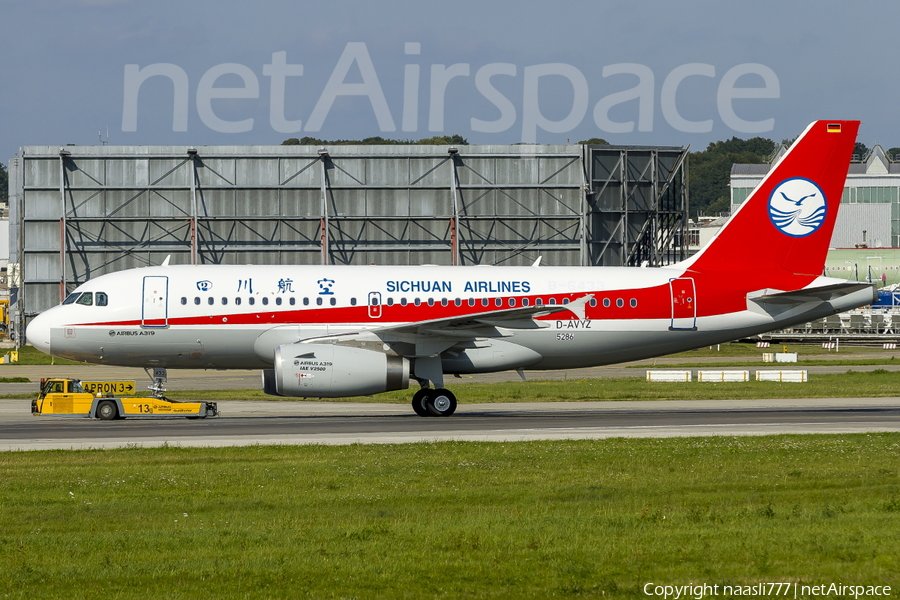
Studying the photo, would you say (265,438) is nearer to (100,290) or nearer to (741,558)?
(100,290)

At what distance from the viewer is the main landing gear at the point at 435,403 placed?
3030 centimetres

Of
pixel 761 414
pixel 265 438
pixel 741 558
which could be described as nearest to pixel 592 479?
pixel 741 558

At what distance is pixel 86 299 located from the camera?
98.2 ft

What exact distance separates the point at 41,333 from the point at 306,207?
37.7 meters

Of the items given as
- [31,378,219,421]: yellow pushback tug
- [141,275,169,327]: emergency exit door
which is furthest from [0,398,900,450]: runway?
[141,275,169,327]: emergency exit door

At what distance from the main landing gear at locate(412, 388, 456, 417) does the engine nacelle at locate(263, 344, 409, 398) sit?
179 cm

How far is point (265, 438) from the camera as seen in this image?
24000 millimetres

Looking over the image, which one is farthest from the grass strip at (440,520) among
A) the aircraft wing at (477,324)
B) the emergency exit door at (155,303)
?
the emergency exit door at (155,303)

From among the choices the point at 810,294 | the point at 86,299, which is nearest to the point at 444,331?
the point at 86,299

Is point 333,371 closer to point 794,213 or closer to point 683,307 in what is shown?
point 683,307

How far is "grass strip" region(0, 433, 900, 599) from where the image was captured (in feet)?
33.8

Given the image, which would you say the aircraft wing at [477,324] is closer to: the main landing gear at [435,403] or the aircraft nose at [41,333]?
the main landing gear at [435,403]

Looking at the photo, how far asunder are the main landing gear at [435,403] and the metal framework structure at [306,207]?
36.4m

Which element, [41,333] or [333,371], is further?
[41,333]
